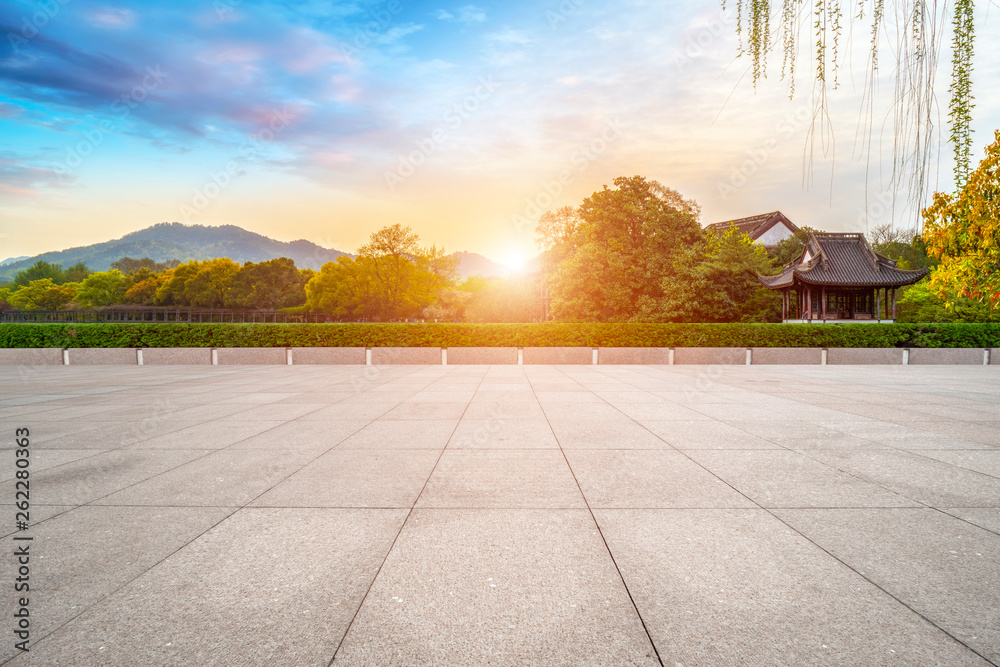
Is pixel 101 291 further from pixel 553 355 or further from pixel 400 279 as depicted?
pixel 553 355

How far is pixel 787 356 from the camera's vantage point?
1916 centimetres

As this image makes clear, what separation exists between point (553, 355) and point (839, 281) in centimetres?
2551

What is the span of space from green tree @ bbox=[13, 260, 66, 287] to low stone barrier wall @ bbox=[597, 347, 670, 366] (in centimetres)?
15999

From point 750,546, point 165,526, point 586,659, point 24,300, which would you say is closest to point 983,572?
point 750,546

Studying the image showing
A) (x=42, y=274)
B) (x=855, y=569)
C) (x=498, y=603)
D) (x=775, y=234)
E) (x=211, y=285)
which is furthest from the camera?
(x=42, y=274)

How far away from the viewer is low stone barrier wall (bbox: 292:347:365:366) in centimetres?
1939

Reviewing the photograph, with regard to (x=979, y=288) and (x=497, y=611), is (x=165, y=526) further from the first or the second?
(x=979, y=288)

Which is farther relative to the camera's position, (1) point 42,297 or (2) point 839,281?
(1) point 42,297

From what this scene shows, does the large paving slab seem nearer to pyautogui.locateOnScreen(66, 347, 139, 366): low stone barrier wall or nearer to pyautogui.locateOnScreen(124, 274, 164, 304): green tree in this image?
pyautogui.locateOnScreen(66, 347, 139, 366): low stone barrier wall

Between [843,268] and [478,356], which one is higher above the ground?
[843,268]

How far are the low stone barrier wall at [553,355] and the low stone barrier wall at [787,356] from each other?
6.97m

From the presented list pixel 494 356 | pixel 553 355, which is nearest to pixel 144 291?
pixel 494 356

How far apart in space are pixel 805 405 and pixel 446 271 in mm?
61475

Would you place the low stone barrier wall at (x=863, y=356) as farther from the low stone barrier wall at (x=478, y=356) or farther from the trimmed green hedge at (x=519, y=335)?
the low stone barrier wall at (x=478, y=356)
